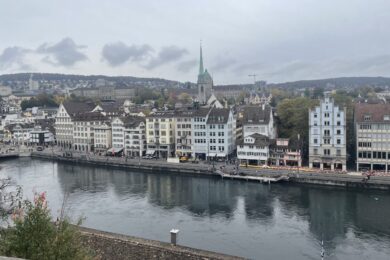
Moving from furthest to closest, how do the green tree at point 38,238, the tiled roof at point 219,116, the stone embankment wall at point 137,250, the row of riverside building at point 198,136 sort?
Result: the tiled roof at point 219,116
the row of riverside building at point 198,136
the stone embankment wall at point 137,250
the green tree at point 38,238

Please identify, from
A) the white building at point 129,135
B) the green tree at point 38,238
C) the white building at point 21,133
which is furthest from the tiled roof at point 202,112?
the green tree at point 38,238

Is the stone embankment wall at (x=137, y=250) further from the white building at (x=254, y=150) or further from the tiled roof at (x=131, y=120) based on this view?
the tiled roof at (x=131, y=120)

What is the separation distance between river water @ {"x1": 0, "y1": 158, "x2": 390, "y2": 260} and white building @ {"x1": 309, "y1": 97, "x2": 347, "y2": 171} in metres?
6.71

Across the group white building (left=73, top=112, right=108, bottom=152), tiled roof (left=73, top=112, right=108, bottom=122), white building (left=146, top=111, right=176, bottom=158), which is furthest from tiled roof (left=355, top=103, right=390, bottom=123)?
tiled roof (left=73, top=112, right=108, bottom=122)

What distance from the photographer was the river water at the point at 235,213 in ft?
86.0

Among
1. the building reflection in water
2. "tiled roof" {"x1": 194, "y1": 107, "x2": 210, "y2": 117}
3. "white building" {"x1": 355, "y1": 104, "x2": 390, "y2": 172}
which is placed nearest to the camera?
the building reflection in water

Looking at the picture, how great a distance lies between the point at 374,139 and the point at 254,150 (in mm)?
12266

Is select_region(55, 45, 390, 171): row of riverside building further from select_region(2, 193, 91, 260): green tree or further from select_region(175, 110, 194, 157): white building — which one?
select_region(2, 193, 91, 260): green tree

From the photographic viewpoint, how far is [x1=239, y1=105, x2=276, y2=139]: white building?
53812 mm

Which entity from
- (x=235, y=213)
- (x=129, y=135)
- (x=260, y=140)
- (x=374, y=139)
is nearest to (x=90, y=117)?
(x=129, y=135)

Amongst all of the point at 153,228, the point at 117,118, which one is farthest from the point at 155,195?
the point at 117,118

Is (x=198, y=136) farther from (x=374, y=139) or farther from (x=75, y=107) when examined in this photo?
(x=75, y=107)

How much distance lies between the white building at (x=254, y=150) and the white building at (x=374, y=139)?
9.55 meters

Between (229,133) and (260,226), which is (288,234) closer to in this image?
A: (260,226)
